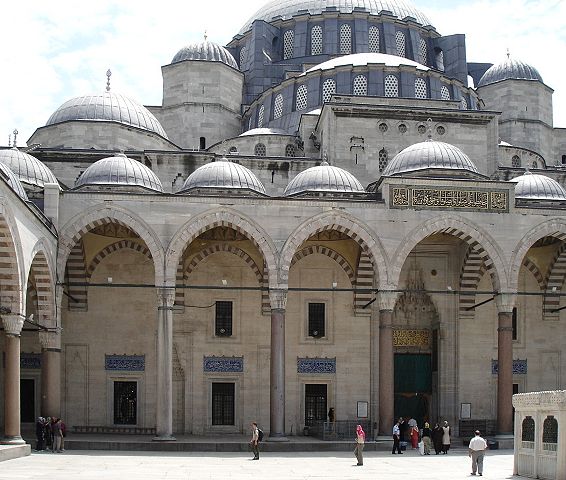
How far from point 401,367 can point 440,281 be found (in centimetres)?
227

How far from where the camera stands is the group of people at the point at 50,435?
63.4 ft

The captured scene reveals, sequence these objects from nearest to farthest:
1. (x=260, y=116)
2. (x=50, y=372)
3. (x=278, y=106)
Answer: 1. (x=50, y=372)
2. (x=278, y=106)
3. (x=260, y=116)

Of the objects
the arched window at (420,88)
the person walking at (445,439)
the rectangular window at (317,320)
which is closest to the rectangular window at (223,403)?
the rectangular window at (317,320)

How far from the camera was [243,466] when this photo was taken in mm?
17344

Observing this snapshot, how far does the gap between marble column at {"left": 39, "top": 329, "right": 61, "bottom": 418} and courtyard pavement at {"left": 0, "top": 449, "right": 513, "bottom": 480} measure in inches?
73.2

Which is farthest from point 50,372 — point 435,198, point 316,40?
point 316,40

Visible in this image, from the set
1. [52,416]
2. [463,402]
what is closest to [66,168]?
[52,416]

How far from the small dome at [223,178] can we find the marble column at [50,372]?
443 cm

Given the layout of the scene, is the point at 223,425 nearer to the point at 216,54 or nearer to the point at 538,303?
the point at 538,303

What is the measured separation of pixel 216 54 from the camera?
106ft

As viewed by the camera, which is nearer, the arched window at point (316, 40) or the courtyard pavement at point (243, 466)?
the courtyard pavement at point (243, 466)

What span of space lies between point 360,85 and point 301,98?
5.90ft

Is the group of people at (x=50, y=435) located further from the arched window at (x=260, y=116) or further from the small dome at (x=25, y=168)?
the arched window at (x=260, y=116)

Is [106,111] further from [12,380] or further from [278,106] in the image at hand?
[12,380]
